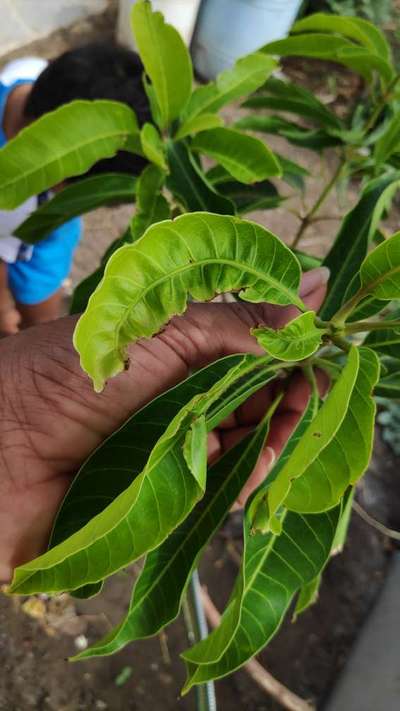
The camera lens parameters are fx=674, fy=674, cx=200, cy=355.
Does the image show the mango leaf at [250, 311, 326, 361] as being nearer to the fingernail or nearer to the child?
the fingernail

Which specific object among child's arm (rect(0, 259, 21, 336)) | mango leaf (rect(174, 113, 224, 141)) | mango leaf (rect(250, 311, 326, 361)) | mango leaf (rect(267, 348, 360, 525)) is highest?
mango leaf (rect(174, 113, 224, 141))

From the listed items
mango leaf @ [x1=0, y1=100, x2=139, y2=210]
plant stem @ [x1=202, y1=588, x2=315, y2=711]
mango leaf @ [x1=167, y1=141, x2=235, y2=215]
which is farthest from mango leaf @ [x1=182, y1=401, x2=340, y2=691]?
plant stem @ [x1=202, y1=588, x2=315, y2=711]

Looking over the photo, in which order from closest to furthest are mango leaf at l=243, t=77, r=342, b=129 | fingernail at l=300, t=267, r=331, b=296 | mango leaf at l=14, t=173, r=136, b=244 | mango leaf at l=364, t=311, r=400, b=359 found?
mango leaf at l=364, t=311, r=400, b=359, fingernail at l=300, t=267, r=331, b=296, mango leaf at l=14, t=173, r=136, b=244, mango leaf at l=243, t=77, r=342, b=129

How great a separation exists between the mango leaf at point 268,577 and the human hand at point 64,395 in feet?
0.55

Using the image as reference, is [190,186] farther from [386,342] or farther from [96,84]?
[96,84]

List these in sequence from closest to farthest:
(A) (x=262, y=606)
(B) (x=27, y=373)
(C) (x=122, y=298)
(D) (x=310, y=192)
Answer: (C) (x=122, y=298)
(A) (x=262, y=606)
(B) (x=27, y=373)
(D) (x=310, y=192)

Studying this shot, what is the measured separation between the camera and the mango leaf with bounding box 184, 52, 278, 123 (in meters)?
0.88

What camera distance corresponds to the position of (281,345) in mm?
618

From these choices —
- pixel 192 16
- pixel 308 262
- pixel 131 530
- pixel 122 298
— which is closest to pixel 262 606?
pixel 131 530

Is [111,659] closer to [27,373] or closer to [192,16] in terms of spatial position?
[27,373]

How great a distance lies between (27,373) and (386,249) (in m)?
0.47

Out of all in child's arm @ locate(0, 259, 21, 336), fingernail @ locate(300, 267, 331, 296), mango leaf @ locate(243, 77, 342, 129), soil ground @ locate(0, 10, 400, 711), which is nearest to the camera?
fingernail @ locate(300, 267, 331, 296)

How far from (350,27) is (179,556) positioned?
29.3 inches

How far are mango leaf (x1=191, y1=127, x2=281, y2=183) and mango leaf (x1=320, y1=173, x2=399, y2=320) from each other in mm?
131
